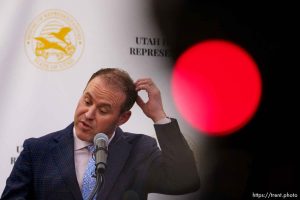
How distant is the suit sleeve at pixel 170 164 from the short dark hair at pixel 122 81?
0.20 m

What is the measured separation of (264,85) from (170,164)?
78 cm

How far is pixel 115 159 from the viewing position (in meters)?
2.51

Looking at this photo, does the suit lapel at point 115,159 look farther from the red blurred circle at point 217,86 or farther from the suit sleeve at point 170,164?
the red blurred circle at point 217,86

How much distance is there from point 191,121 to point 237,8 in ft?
2.46

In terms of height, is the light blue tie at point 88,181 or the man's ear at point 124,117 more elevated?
the man's ear at point 124,117

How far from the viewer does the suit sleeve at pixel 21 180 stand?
7.69 feet

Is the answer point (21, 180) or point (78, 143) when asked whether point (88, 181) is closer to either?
point (78, 143)

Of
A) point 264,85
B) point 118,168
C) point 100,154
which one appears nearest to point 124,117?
point 118,168

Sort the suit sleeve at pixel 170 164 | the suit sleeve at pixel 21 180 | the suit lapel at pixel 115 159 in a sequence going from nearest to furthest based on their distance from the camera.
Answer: the suit sleeve at pixel 21 180 → the suit lapel at pixel 115 159 → the suit sleeve at pixel 170 164

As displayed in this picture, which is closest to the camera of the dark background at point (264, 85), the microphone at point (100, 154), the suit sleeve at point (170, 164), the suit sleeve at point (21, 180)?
the microphone at point (100, 154)

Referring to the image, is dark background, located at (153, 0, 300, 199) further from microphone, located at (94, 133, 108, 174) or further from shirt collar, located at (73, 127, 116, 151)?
microphone, located at (94, 133, 108, 174)

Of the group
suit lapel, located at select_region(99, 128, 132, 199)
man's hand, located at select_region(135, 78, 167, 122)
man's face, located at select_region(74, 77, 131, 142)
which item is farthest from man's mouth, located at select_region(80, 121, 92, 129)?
man's hand, located at select_region(135, 78, 167, 122)

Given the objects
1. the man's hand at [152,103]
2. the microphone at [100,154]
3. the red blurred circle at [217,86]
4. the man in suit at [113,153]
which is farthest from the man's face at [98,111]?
the microphone at [100,154]

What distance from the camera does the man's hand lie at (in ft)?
8.46
